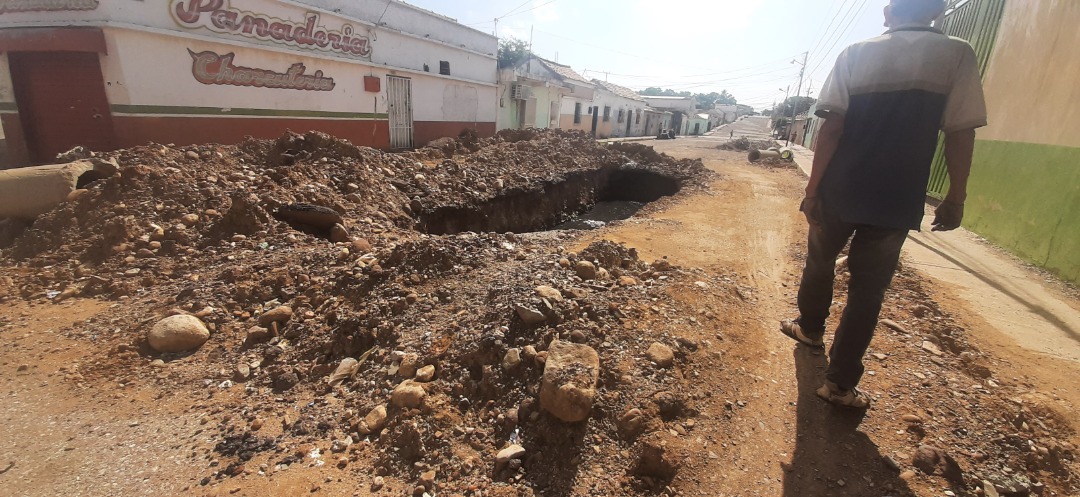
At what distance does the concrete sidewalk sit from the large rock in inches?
111

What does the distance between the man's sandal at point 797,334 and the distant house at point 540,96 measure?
1806 cm

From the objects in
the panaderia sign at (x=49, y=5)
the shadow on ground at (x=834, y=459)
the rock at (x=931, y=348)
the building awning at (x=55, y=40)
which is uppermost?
the panaderia sign at (x=49, y=5)

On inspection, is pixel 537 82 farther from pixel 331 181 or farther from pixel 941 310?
pixel 941 310

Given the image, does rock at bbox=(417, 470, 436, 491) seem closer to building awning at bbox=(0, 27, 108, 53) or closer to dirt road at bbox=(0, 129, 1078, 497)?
dirt road at bbox=(0, 129, 1078, 497)

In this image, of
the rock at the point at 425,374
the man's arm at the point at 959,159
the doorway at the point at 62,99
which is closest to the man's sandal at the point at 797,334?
the man's arm at the point at 959,159

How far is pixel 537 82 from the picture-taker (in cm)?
2230

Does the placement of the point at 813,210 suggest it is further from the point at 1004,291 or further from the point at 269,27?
the point at 269,27

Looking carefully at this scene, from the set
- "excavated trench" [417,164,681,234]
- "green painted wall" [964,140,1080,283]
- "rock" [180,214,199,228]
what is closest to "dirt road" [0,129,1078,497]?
"rock" [180,214,199,228]

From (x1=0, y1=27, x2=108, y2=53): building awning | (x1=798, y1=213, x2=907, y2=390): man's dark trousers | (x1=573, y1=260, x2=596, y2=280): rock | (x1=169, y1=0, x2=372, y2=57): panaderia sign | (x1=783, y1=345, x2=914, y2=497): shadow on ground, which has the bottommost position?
(x1=783, y1=345, x2=914, y2=497): shadow on ground

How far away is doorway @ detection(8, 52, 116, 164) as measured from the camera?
25.0 feet

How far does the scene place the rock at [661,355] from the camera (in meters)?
2.42

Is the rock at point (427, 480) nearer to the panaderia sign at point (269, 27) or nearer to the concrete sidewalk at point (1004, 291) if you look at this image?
the concrete sidewalk at point (1004, 291)

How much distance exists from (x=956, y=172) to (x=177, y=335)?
14.6 feet

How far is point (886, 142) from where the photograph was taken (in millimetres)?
2025
